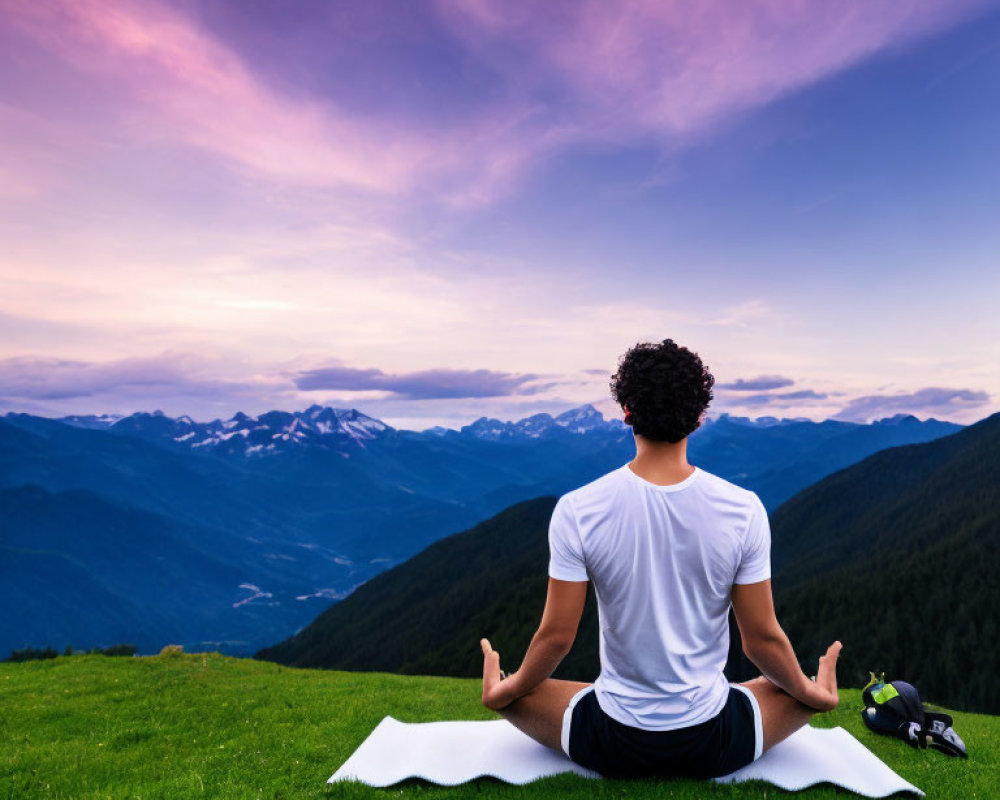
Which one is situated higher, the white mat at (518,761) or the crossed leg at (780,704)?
the crossed leg at (780,704)

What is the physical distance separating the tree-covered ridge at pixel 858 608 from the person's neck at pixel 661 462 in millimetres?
59941

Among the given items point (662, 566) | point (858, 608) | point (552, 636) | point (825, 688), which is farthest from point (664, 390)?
point (858, 608)

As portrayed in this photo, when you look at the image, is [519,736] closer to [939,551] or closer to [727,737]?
[727,737]

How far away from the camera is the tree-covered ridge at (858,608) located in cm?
7769

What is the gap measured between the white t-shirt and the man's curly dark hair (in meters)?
0.39

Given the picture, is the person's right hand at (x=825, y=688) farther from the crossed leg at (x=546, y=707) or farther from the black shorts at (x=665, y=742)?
the crossed leg at (x=546, y=707)

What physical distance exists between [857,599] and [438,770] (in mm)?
108678

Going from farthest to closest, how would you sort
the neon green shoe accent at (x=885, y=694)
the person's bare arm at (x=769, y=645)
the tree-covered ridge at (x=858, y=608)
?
the tree-covered ridge at (x=858, y=608), the neon green shoe accent at (x=885, y=694), the person's bare arm at (x=769, y=645)

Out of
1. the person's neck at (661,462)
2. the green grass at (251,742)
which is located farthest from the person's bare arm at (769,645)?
the green grass at (251,742)

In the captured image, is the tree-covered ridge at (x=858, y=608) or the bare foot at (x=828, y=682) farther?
the tree-covered ridge at (x=858, y=608)

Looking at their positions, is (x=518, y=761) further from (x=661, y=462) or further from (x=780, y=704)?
(x=661, y=462)

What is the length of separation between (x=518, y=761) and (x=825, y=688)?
3140 mm

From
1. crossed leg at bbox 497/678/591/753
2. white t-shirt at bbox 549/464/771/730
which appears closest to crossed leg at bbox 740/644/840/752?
white t-shirt at bbox 549/464/771/730

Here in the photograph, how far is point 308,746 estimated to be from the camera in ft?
25.2
